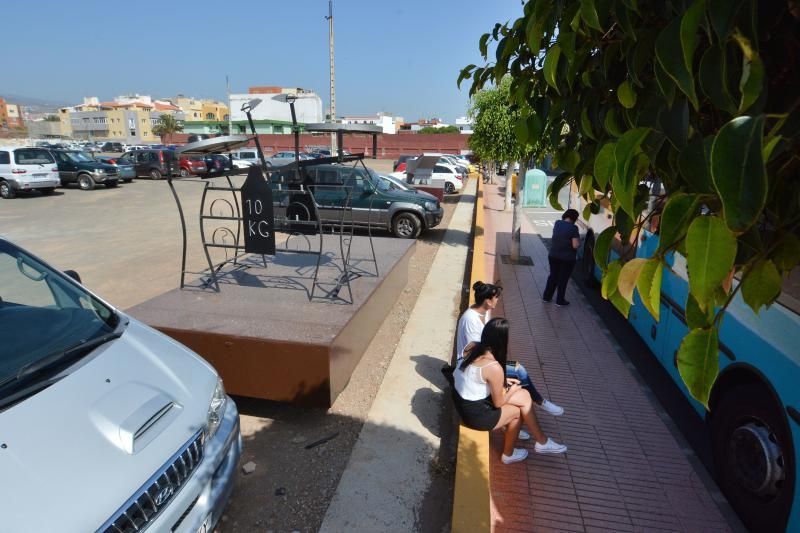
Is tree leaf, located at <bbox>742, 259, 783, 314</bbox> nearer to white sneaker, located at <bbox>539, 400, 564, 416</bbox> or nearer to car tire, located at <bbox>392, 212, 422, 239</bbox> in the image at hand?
white sneaker, located at <bbox>539, 400, 564, 416</bbox>

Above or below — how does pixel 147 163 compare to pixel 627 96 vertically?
below

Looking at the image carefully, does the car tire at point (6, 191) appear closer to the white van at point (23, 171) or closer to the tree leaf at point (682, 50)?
the white van at point (23, 171)

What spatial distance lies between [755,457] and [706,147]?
3.40 metres

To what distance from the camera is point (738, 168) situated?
26.2 inches

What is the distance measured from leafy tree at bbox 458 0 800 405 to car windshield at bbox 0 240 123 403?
9.56 feet

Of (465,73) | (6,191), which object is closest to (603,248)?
(465,73)

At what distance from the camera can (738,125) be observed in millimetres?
683

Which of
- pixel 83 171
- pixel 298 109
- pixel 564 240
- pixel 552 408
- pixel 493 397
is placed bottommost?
pixel 552 408

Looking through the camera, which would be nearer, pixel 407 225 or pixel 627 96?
pixel 627 96

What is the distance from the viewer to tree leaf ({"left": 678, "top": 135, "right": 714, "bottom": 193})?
2.73ft

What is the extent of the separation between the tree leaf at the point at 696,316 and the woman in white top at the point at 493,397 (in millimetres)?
2801

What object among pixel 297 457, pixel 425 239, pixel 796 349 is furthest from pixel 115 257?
pixel 796 349

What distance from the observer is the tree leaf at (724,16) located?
792 millimetres

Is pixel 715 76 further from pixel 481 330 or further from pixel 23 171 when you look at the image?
pixel 23 171
